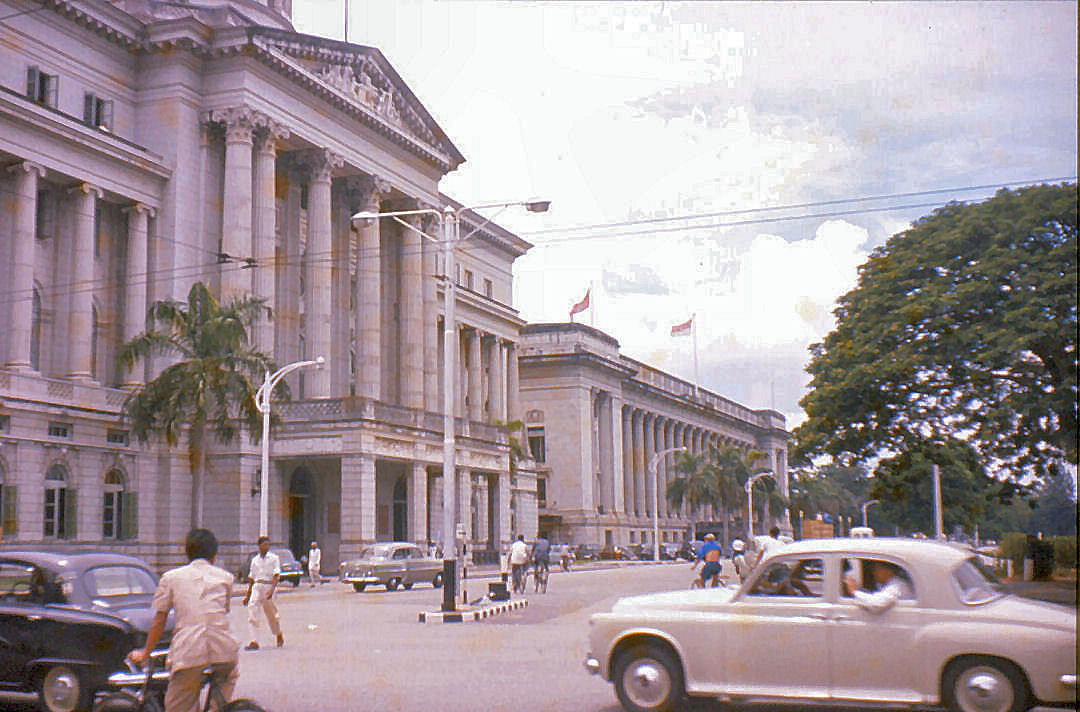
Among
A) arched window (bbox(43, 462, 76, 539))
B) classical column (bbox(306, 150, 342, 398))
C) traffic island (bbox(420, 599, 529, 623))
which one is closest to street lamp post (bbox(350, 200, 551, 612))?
traffic island (bbox(420, 599, 529, 623))

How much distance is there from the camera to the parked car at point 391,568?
4297 centimetres

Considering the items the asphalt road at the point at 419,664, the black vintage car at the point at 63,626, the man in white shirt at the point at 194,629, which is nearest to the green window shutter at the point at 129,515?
the asphalt road at the point at 419,664

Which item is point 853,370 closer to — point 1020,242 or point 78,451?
point 1020,242

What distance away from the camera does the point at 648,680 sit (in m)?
12.1

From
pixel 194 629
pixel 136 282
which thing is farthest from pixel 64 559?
pixel 136 282

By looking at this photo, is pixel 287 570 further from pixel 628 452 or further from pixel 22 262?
pixel 628 452

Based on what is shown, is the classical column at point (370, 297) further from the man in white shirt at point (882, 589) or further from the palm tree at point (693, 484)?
the palm tree at point (693, 484)

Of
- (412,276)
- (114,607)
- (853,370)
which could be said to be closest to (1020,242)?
(853,370)

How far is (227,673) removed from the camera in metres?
9.27

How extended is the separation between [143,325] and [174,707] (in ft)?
137

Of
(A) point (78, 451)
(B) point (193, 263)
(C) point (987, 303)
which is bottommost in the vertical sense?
(A) point (78, 451)

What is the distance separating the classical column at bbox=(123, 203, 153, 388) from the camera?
47.9 m

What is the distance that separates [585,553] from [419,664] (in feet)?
243

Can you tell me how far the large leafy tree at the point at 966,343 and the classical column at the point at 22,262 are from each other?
27638mm
